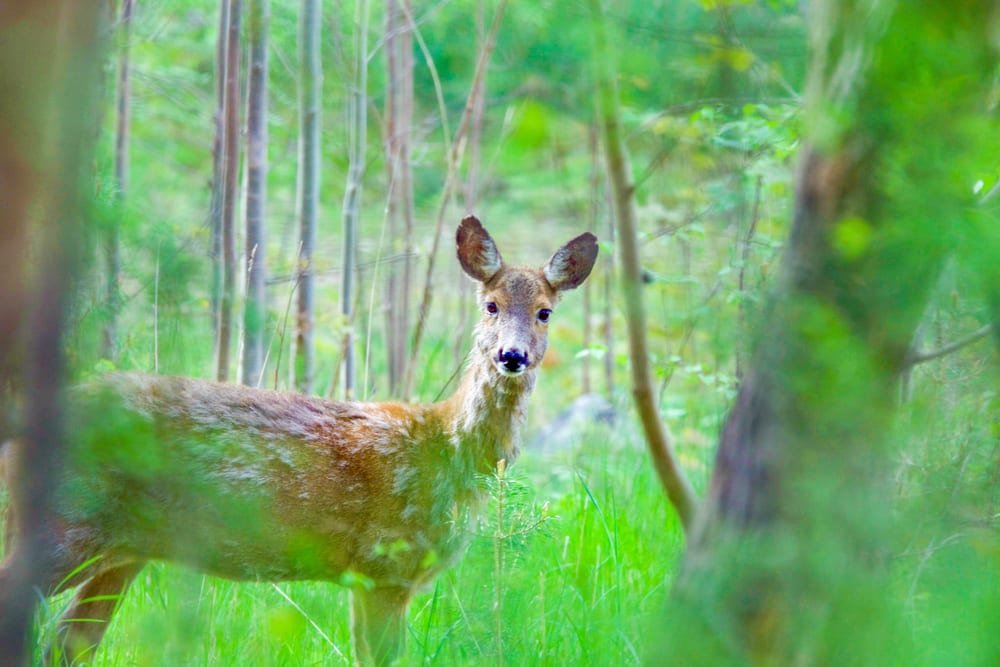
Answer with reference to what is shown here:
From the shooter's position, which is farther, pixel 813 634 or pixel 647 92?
pixel 647 92

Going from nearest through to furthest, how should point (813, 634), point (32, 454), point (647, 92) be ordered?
point (32, 454), point (813, 634), point (647, 92)

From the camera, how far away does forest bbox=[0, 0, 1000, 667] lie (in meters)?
2.35

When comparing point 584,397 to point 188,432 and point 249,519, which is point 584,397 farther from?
point 249,519

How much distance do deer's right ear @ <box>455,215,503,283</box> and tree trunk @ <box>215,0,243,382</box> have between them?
120 centimetres

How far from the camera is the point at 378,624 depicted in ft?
15.3

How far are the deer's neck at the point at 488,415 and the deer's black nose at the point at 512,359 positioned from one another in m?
0.16

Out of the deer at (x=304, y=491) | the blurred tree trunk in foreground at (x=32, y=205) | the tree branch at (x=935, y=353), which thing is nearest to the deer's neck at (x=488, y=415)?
the deer at (x=304, y=491)

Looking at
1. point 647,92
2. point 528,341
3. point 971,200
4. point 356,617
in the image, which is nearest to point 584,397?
point 647,92

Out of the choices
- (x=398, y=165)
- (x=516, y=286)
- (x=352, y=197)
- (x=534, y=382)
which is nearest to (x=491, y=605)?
(x=534, y=382)

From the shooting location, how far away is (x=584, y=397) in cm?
980

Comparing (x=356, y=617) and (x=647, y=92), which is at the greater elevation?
(x=647, y=92)

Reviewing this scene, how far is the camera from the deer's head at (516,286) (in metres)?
5.52

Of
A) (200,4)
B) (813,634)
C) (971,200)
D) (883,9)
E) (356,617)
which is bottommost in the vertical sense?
(356,617)

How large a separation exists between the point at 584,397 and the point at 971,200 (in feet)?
23.4
